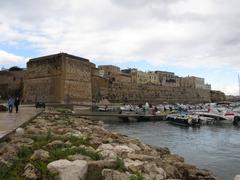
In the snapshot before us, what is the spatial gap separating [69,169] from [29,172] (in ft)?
1.64

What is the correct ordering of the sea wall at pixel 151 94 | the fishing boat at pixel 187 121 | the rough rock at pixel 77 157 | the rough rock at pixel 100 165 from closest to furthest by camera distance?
the rough rock at pixel 100 165 < the rough rock at pixel 77 157 < the fishing boat at pixel 187 121 < the sea wall at pixel 151 94

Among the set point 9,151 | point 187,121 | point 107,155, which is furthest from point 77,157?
point 187,121

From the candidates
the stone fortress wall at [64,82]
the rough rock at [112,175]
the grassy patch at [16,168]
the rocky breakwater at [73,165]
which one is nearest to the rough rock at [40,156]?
the rocky breakwater at [73,165]

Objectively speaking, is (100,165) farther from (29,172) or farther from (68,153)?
(29,172)

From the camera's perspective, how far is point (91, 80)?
1606 inches

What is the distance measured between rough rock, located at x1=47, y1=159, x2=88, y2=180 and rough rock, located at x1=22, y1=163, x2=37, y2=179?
20 cm

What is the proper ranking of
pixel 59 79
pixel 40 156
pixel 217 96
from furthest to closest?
pixel 217 96 < pixel 59 79 < pixel 40 156

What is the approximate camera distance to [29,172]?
147 inches

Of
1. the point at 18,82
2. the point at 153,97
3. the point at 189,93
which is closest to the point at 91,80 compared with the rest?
the point at 18,82

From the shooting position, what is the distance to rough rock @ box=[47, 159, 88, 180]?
144 inches

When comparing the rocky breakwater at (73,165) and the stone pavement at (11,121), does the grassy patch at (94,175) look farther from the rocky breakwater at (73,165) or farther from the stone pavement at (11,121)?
the stone pavement at (11,121)

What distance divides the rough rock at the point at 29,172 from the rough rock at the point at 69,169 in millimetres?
201

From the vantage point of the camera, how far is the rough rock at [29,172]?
3.67m

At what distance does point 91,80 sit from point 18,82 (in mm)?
12804
